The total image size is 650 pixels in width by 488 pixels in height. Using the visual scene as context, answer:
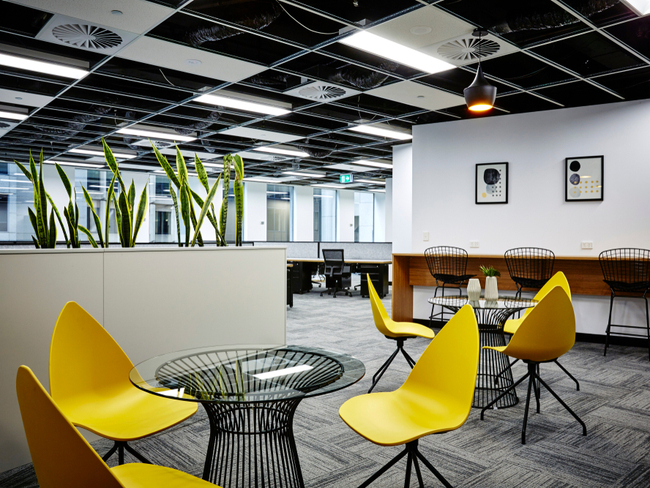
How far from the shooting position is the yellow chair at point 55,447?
3.07ft

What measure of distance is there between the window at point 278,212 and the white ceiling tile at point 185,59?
8.98 m

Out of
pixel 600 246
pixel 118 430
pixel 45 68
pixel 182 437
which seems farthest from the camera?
pixel 600 246

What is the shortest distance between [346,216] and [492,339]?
1191cm

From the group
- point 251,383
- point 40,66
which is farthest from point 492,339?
point 40,66

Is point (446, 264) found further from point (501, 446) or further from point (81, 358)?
point (81, 358)

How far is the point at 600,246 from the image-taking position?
5199mm

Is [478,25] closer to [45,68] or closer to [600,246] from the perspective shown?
[600,246]

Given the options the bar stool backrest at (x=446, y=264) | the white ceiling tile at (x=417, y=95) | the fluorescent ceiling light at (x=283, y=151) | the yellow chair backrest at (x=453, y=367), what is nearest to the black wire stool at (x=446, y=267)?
the bar stool backrest at (x=446, y=264)

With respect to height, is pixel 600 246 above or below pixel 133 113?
below

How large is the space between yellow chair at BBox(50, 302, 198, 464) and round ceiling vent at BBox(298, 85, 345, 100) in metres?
3.56

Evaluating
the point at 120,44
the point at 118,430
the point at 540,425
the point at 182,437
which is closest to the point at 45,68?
the point at 120,44

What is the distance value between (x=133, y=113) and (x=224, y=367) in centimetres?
527

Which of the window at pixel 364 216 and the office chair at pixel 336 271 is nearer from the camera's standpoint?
the office chair at pixel 336 271

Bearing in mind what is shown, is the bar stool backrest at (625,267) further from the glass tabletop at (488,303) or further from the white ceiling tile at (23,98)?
the white ceiling tile at (23,98)
